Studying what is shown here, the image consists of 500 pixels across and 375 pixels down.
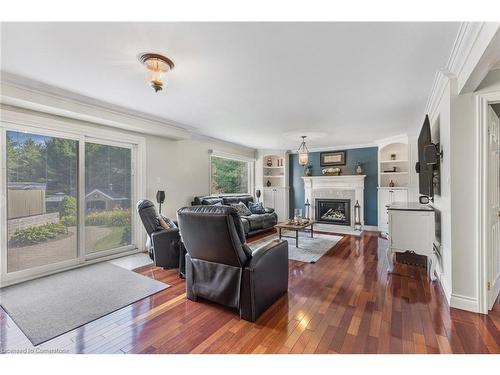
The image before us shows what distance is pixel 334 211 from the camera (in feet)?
22.4

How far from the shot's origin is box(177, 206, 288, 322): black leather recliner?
207cm

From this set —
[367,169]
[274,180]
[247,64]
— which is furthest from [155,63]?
[274,180]

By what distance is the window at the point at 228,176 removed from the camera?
246 inches

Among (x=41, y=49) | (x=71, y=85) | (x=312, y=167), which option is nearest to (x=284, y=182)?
(x=312, y=167)

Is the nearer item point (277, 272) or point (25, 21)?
point (25, 21)

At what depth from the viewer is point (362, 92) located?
294cm

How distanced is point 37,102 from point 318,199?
6369 mm

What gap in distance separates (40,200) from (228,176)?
4.25m

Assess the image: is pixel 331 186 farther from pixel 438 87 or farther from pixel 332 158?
pixel 438 87

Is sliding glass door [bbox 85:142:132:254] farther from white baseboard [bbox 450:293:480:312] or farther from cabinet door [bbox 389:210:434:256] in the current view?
white baseboard [bbox 450:293:480:312]

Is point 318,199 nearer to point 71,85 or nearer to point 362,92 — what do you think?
point 362,92

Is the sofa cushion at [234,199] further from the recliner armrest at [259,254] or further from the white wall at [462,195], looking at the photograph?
the white wall at [462,195]
